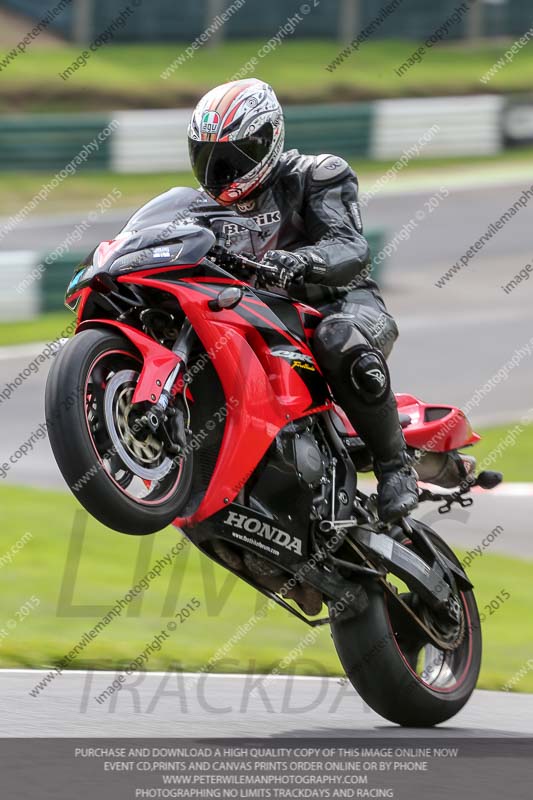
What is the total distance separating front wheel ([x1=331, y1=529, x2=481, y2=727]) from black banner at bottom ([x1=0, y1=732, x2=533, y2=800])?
2.19 ft

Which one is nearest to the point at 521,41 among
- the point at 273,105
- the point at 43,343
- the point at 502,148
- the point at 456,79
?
the point at 456,79

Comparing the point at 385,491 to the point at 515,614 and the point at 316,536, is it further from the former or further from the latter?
the point at 515,614

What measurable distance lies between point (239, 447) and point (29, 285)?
36.1ft

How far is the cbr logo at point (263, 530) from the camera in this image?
4770 millimetres

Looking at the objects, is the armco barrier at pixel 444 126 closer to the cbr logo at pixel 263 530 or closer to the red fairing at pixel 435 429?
the red fairing at pixel 435 429

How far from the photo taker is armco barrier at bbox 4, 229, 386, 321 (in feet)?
49.9

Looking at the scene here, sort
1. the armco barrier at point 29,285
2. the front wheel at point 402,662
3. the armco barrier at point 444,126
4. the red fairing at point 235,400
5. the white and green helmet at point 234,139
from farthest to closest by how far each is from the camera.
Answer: the armco barrier at point 444,126
the armco barrier at point 29,285
the front wheel at point 402,662
the white and green helmet at point 234,139
the red fairing at point 235,400

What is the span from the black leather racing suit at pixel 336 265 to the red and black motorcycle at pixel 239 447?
10 cm

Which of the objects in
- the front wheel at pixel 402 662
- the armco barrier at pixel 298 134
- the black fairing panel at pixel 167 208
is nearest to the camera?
the black fairing panel at pixel 167 208

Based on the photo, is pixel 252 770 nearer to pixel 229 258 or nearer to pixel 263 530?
pixel 263 530

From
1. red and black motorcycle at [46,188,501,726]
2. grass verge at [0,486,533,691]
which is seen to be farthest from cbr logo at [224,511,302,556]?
grass verge at [0,486,533,691]

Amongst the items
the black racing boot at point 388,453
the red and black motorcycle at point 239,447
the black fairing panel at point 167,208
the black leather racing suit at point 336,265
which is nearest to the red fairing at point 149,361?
the red and black motorcycle at point 239,447

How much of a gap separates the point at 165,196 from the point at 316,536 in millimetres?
1283

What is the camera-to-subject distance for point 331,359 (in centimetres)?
498
